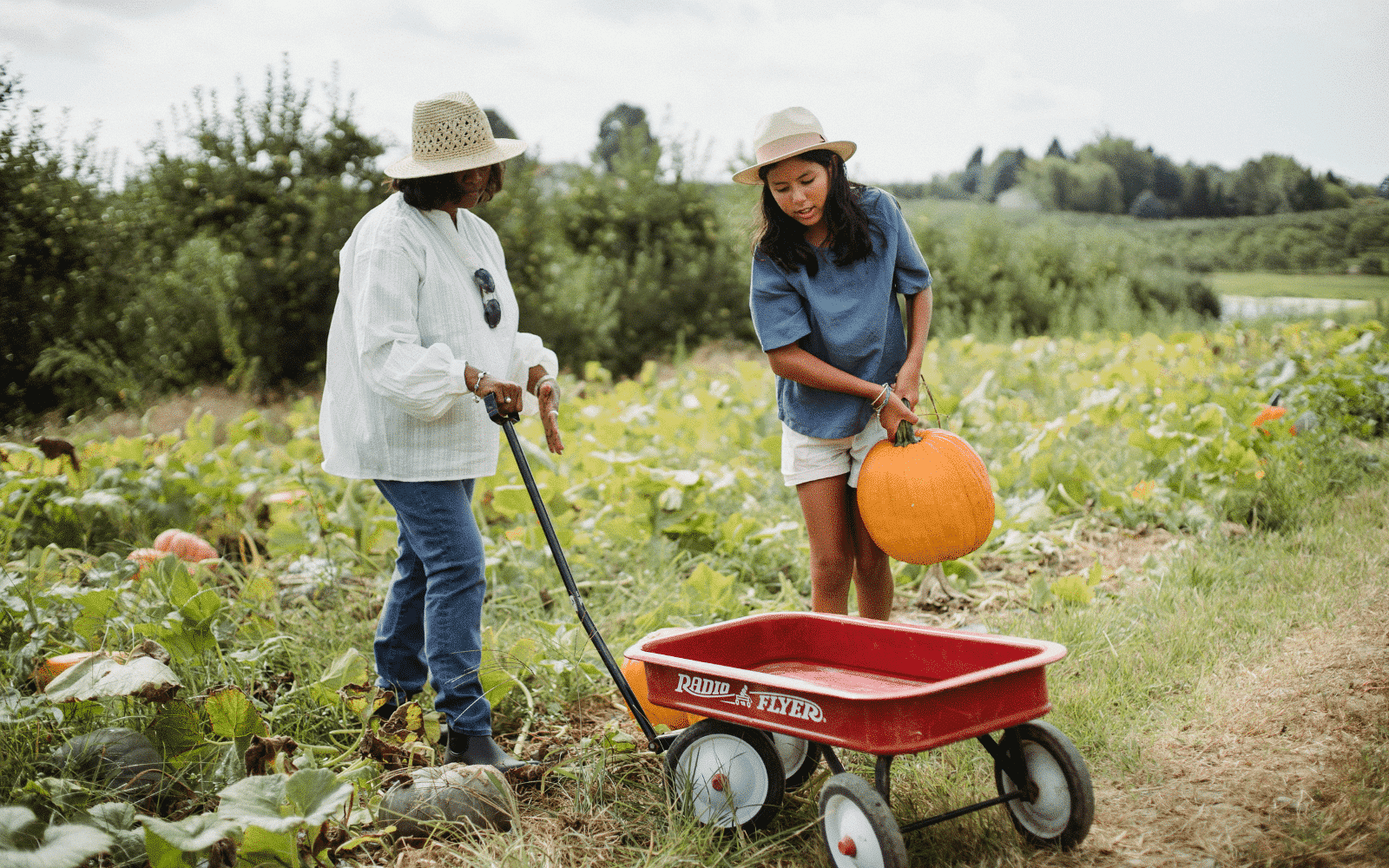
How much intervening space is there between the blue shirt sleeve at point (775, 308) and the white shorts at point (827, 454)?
29 cm

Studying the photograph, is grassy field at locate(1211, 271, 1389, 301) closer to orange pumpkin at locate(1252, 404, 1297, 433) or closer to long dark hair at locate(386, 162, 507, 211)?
orange pumpkin at locate(1252, 404, 1297, 433)

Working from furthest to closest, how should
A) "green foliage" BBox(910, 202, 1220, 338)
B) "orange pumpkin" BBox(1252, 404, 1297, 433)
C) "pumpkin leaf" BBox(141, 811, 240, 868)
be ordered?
"green foliage" BBox(910, 202, 1220, 338), "orange pumpkin" BBox(1252, 404, 1297, 433), "pumpkin leaf" BBox(141, 811, 240, 868)

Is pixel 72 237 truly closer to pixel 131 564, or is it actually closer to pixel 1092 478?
pixel 131 564

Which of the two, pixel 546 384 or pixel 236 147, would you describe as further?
pixel 236 147

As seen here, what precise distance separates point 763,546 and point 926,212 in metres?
9.68

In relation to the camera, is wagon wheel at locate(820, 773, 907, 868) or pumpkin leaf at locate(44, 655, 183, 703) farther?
pumpkin leaf at locate(44, 655, 183, 703)

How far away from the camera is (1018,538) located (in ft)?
14.1

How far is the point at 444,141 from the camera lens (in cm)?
259

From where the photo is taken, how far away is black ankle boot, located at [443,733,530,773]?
262 cm

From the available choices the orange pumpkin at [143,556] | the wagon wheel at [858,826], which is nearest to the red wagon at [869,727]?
the wagon wheel at [858,826]

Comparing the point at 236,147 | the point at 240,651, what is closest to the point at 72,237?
the point at 236,147

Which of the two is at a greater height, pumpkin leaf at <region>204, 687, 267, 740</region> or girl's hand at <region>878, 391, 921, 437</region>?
girl's hand at <region>878, 391, 921, 437</region>

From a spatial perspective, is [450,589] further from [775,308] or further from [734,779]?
[775,308]

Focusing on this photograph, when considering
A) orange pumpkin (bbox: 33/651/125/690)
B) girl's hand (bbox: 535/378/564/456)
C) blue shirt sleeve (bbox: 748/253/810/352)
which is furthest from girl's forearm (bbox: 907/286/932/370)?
orange pumpkin (bbox: 33/651/125/690)
